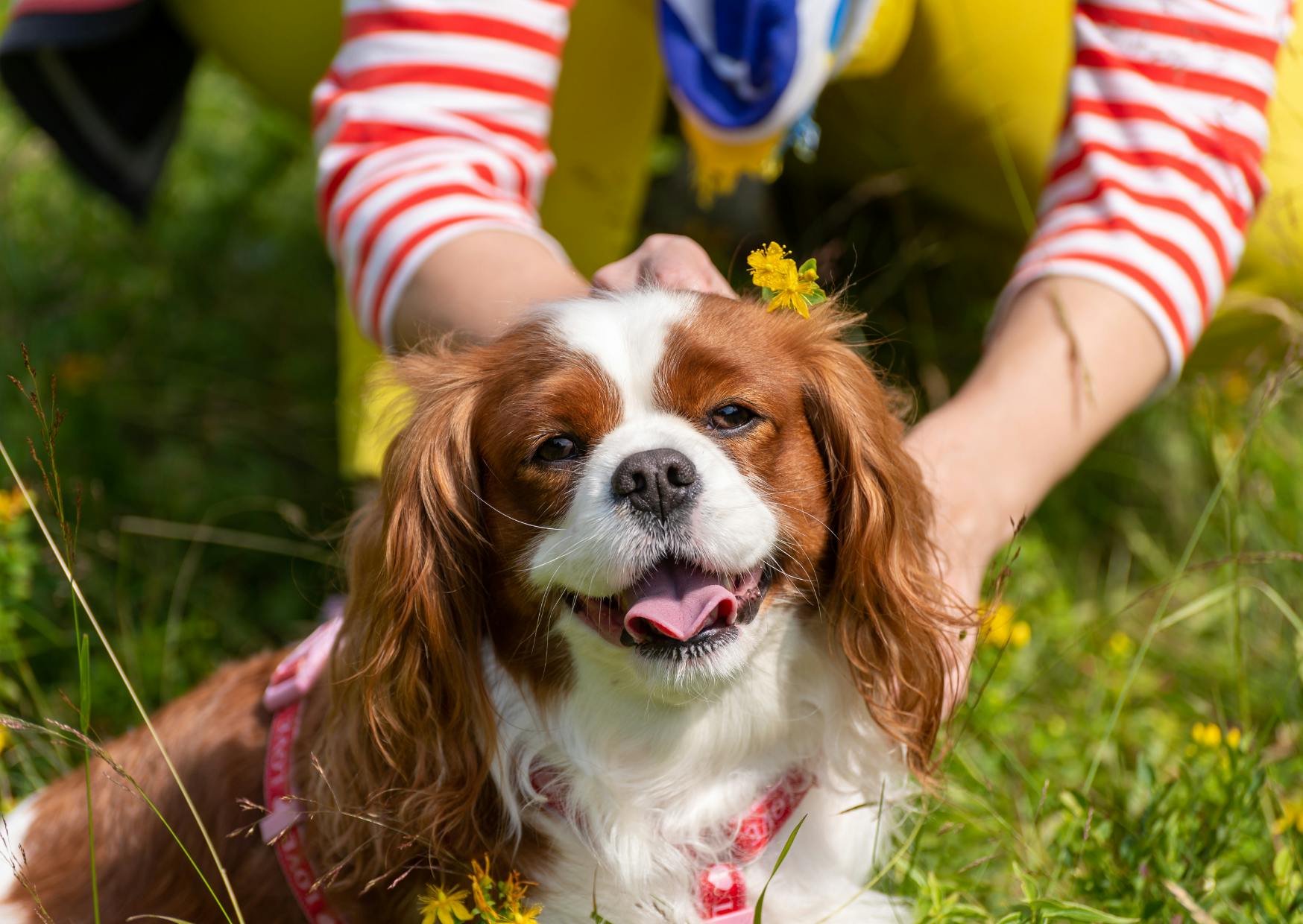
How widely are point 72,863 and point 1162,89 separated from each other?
92.3 inches

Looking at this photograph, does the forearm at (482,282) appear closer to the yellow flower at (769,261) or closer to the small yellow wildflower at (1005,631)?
the yellow flower at (769,261)

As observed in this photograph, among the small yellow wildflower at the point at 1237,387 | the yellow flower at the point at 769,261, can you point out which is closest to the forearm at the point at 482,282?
the yellow flower at the point at 769,261

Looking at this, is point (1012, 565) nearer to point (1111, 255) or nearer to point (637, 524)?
point (1111, 255)

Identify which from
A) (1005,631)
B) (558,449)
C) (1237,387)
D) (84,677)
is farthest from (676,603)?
(1237,387)

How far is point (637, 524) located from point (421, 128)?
1.07 meters

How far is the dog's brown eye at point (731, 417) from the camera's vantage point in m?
1.94

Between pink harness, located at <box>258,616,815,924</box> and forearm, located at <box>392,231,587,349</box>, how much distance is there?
55 centimetres

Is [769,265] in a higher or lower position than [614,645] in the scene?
higher

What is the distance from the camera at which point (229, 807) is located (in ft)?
7.18

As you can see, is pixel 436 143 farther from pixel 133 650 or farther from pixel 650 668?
pixel 133 650

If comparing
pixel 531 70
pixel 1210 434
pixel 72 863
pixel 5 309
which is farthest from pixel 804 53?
pixel 5 309

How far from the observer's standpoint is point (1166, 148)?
257 centimetres

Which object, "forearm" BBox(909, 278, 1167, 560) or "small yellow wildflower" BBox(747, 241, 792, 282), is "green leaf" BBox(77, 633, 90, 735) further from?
"forearm" BBox(909, 278, 1167, 560)

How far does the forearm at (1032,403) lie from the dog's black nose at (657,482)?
62 cm
